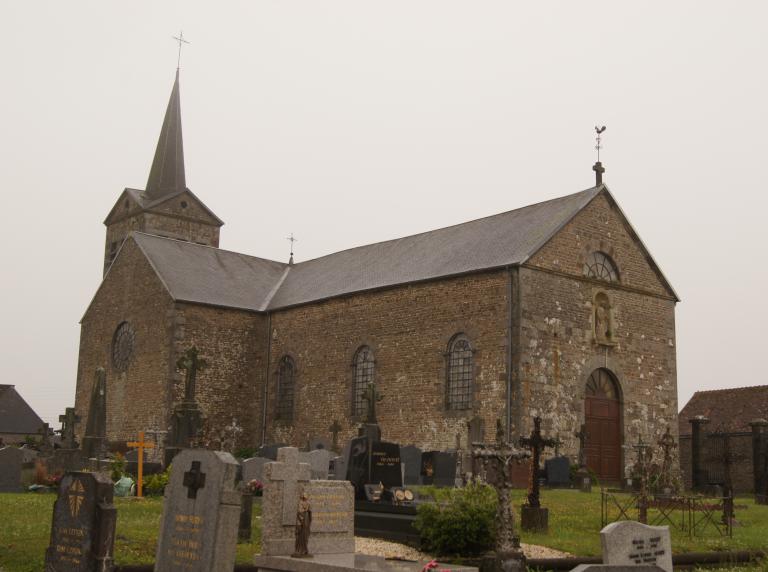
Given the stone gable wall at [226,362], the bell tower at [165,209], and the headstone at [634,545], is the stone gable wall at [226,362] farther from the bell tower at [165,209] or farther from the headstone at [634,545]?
the headstone at [634,545]

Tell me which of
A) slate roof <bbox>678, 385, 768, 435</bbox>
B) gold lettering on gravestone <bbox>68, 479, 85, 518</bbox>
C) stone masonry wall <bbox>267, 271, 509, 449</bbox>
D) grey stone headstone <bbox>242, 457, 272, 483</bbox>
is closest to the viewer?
gold lettering on gravestone <bbox>68, 479, 85, 518</bbox>

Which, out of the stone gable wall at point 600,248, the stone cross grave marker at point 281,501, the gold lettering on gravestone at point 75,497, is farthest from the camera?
the stone gable wall at point 600,248

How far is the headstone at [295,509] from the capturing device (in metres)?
11.4

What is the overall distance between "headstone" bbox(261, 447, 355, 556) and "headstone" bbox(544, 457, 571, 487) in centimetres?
1282

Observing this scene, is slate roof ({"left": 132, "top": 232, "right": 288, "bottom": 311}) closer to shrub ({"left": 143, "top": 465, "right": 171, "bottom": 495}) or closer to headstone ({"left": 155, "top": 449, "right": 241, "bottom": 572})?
shrub ({"left": 143, "top": 465, "right": 171, "bottom": 495})

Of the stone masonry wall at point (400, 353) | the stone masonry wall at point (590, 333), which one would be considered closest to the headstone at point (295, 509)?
the stone masonry wall at point (590, 333)

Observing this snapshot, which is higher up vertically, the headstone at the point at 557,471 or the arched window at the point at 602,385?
the arched window at the point at 602,385

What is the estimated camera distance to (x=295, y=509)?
11672 mm

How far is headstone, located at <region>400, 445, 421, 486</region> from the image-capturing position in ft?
78.5

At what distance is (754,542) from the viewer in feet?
46.2

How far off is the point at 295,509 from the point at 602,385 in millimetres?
17167

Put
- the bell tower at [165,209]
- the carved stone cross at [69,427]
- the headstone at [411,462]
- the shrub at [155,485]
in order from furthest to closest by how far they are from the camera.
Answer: the bell tower at [165,209]
the carved stone cross at [69,427]
the headstone at [411,462]
the shrub at [155,485]

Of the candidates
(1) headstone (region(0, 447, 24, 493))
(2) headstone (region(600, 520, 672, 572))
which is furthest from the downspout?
(2) headstone (region(600, 520, 672, 572))

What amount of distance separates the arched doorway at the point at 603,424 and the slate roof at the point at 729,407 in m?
9.59
